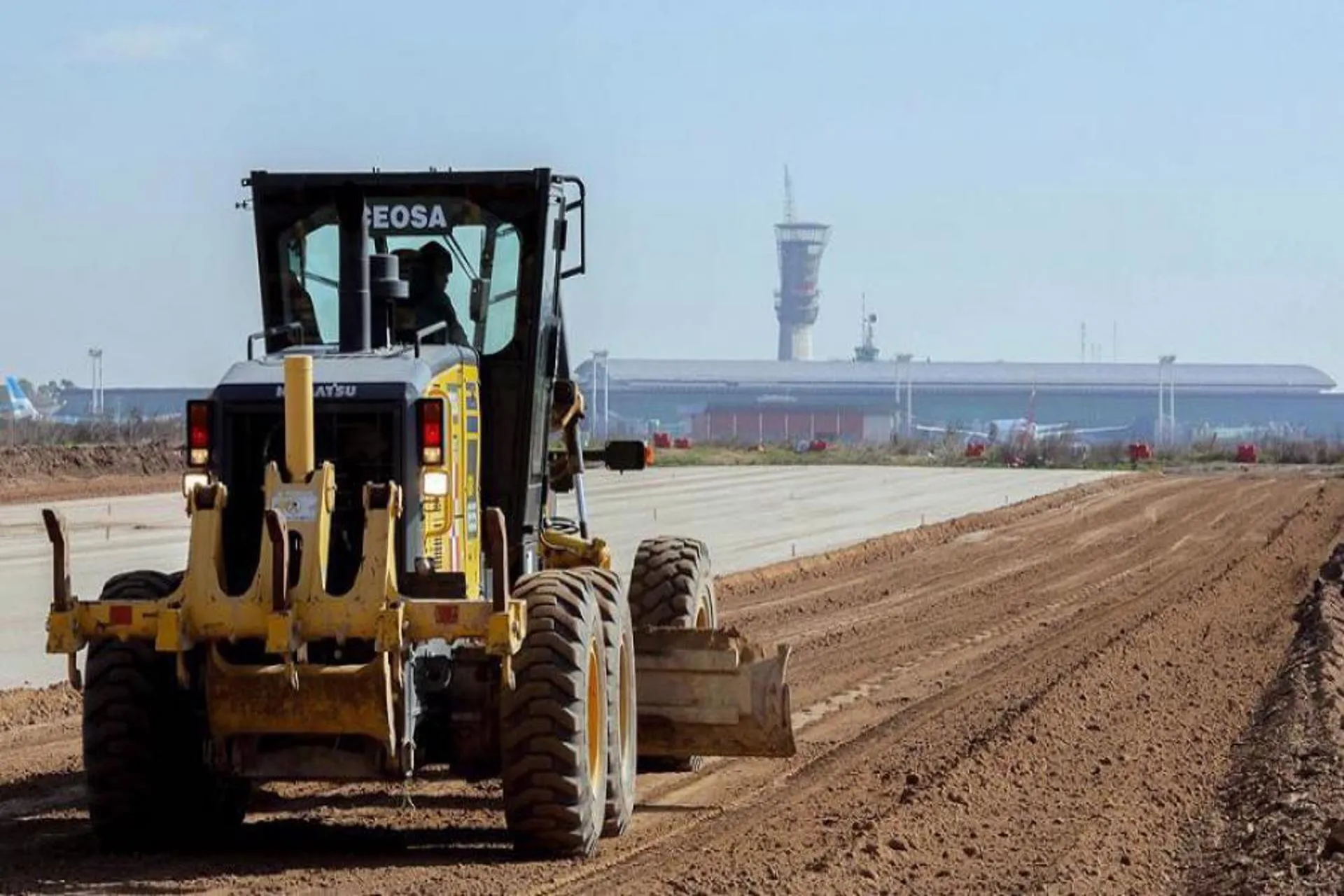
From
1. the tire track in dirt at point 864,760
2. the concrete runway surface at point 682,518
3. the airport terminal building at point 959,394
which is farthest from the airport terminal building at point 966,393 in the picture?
the tire track in dirt at point 864,760

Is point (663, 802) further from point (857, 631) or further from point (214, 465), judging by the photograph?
point (857, 631)

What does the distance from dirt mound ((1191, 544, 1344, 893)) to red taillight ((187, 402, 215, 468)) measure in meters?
5.07

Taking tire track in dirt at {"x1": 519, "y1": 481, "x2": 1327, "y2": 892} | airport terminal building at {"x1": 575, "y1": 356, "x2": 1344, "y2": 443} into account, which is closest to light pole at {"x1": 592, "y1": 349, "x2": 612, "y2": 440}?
airport terminal building at {"x1": 575, "y1": 356, "x2": 1344, "y2": 443}

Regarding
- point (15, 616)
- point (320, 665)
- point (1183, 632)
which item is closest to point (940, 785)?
point (320, 665)

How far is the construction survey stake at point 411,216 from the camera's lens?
1191 centimetres

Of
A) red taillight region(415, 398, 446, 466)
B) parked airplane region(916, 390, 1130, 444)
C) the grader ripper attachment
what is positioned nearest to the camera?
the grader ripper attachment

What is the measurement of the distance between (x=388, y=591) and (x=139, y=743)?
144 cm

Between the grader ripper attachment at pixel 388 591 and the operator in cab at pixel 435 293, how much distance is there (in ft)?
0.04

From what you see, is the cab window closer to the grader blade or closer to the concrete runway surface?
the grader blade

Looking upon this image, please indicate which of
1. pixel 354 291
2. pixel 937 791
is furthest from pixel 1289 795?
pixel 354 291

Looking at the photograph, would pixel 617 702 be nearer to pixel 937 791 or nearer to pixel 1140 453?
pixel 937 791

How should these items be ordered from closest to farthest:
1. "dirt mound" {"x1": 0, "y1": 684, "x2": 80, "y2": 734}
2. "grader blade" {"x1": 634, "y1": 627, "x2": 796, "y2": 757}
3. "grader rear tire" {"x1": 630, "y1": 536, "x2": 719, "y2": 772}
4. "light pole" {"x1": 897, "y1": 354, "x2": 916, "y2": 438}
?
1. "grader blade" {"x1": 634, "y1": 627, "x2": 796, "y2": 757}
2. "grader rear tire" {"x1": 630, "y1": 536, "x2": 719, "y2": 772}
3. "dirt mound" {"x1": 0, "y1": 684, "x2": 80, "y2": 734}
4. "light pole" {"x1": 897, "y1": 354, "x2": 916, "y2": 438}

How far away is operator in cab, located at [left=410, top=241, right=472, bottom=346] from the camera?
39.0ft

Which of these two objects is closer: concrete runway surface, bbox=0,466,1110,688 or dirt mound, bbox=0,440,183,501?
concrete runway surface, bbox=0,466,1110,688
